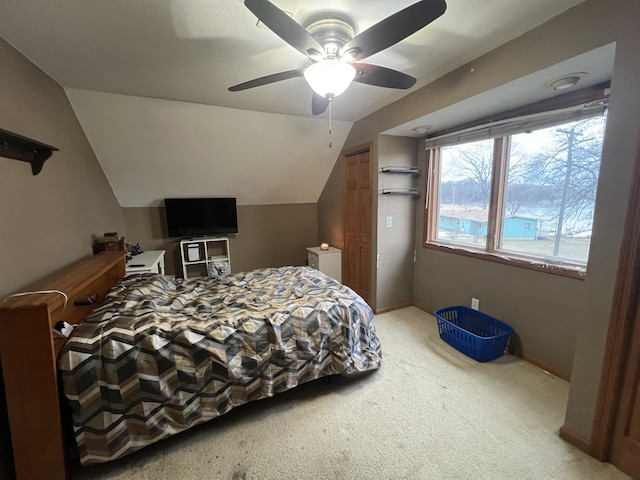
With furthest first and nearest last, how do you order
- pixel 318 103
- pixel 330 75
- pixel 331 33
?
pixel 318 103 < pixel 331 33 < pixel 330 75

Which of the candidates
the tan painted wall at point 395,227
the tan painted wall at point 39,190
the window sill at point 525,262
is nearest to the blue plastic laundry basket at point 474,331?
the window sill at point 525,262

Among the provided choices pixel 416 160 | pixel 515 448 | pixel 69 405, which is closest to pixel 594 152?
pixel 416 160

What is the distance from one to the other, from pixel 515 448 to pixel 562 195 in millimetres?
1804

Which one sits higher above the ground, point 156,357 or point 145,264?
point 145,264

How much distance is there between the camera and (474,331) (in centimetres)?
265

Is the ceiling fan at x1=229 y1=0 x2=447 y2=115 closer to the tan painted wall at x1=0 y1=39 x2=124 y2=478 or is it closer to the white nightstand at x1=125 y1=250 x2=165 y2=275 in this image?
the tan painted wall at x1=0 y1=39 x2=124 y2=478

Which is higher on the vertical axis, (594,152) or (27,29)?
(27,29)

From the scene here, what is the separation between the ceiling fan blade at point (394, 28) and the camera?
103 centimetres

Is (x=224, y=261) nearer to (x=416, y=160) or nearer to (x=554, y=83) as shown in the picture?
(x=416, y=160)

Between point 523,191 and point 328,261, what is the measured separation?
7.89 feet

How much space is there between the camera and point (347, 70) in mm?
1384

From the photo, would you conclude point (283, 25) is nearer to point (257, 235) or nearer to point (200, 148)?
point (200, 148)

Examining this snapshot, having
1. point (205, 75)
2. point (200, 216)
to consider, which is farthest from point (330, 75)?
point (200, 216)

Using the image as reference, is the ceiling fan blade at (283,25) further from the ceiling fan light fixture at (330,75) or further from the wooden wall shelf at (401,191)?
the wooden wall shelf at (401,191)
